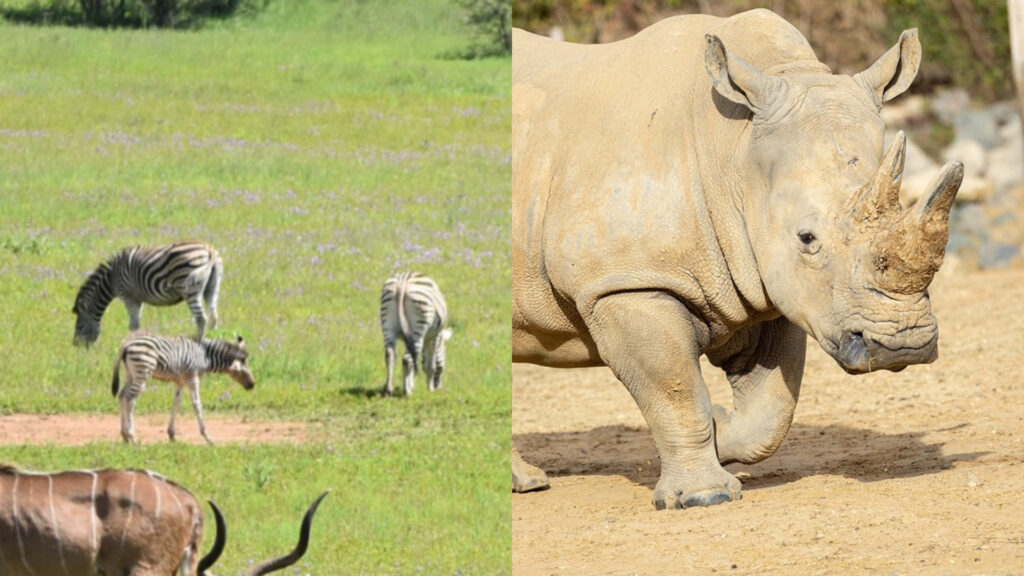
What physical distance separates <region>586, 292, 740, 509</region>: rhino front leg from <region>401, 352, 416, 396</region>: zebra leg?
1177 millimetres

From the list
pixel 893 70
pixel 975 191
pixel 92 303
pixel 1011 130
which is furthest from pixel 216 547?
pixel 1011 130

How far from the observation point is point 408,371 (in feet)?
18.7

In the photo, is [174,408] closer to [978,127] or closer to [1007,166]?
[1007,166]

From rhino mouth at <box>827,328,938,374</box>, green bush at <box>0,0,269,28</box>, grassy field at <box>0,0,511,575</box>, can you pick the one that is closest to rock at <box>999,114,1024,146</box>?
rhino mouth at <box>827,328,938,374</box>

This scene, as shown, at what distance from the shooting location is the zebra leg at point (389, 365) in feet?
18.5

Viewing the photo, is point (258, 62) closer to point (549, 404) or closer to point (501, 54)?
point (501, 54)

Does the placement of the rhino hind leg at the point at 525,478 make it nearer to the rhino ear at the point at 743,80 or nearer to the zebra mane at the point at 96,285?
the rhino ear at the point at 743,80

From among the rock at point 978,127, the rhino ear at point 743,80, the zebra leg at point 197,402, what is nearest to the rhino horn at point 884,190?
the rhino ear at point 743,80

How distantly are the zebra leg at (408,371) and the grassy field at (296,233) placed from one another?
6 cm

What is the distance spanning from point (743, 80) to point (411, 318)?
1.89 m

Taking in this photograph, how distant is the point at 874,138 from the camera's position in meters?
6.29

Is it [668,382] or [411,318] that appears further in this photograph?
[668,382]

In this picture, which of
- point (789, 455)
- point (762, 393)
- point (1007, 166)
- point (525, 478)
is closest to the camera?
point (762, 393)

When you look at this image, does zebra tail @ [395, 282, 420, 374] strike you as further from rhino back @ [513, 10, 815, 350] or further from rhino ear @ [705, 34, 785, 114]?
rhino ear @ [705, 34, 785, 114]
